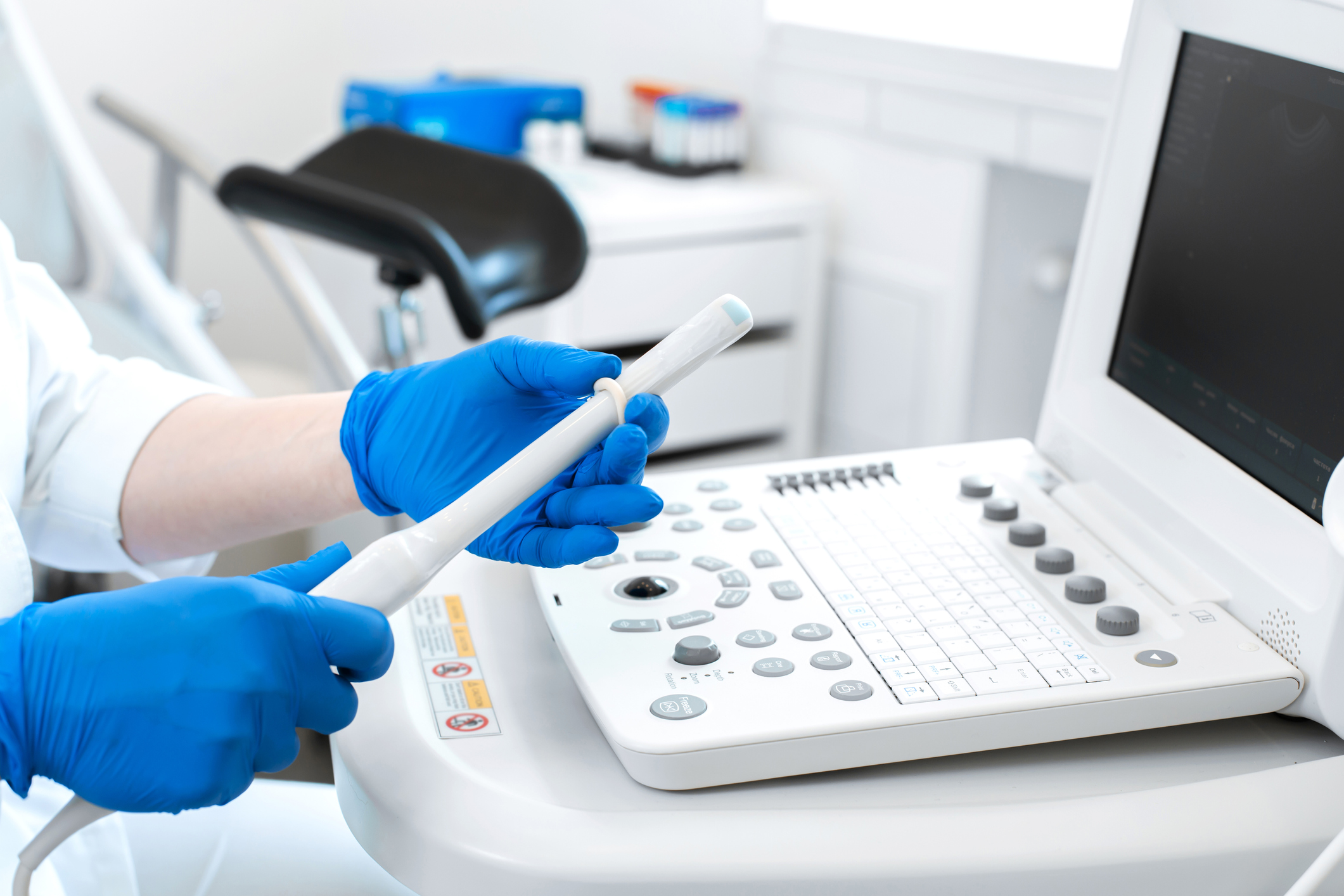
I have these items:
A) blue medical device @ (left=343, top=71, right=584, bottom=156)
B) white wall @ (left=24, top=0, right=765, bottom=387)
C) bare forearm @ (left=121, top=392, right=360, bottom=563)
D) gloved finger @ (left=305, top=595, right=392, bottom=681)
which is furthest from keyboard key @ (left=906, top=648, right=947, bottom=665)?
white wall @ (left=24, top=0, right=765, bottom=387)

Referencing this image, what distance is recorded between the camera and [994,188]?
156cm

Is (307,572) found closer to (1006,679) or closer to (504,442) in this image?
(504,442)

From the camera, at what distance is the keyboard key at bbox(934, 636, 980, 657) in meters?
0.51

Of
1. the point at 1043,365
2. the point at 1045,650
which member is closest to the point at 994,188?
the point at 1043,365

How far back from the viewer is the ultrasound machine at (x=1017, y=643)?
452 millimetres

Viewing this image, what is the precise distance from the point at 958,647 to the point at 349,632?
10.2 inches

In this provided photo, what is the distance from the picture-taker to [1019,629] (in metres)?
0.53

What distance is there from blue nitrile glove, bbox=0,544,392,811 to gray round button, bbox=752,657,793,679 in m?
0.16

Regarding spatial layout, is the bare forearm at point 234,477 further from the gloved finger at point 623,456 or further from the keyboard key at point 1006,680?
the keyboard key at point 1006,680

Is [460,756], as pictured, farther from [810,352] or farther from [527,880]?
[810,352]

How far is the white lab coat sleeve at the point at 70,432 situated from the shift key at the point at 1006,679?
0.57 metres

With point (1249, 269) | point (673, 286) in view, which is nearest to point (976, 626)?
point (1249, 269)

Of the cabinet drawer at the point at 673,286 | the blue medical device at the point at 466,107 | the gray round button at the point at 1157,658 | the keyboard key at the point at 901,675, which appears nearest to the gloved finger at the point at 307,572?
the keyboard key at the point at 901,675

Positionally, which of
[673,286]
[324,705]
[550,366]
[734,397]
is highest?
[550,366]
